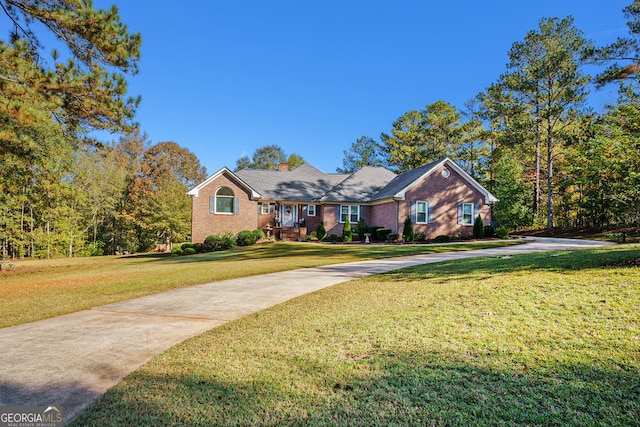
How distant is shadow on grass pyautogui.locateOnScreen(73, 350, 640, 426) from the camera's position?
104 inches

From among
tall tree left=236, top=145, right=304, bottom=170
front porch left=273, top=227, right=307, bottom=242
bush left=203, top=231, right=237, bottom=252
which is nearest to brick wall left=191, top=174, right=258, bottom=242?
bush left=203, top=231, right=237, bottom=252

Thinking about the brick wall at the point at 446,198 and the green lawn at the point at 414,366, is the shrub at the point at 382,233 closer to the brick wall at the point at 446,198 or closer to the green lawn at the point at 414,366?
the brick wall at the point at 446,198

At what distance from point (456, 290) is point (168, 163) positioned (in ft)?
134

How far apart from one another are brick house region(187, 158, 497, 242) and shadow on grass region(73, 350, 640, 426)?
21.1 meters

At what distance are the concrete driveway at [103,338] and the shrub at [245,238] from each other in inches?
633

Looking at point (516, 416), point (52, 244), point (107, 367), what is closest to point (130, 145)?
point (52, 244)

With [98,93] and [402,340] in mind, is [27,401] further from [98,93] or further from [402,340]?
[98,93]

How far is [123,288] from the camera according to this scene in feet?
30.1

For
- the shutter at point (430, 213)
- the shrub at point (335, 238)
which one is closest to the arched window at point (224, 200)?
the shrub at point (335, 238)

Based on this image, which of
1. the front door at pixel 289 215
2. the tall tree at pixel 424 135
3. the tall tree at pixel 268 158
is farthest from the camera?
the tall tree at pixel 268 158

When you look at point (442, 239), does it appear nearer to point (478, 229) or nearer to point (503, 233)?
point (478, 229)

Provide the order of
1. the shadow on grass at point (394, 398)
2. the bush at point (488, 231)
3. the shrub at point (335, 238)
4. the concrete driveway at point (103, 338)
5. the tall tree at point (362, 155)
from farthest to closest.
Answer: the tall tree at point (362, 155) < the shrub at point (335, 238) < the bush at point (488, 231) < the concrete driveway at point (103, 338) < the shadow on grass at point (394, 398)

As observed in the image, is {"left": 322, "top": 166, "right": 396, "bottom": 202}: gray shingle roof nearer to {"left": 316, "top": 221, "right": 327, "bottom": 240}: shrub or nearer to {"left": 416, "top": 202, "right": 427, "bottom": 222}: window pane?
{"left": 316, "top": 221, "right": 327, "bottom": 240}: shrub

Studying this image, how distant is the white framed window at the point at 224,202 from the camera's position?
26.4m
